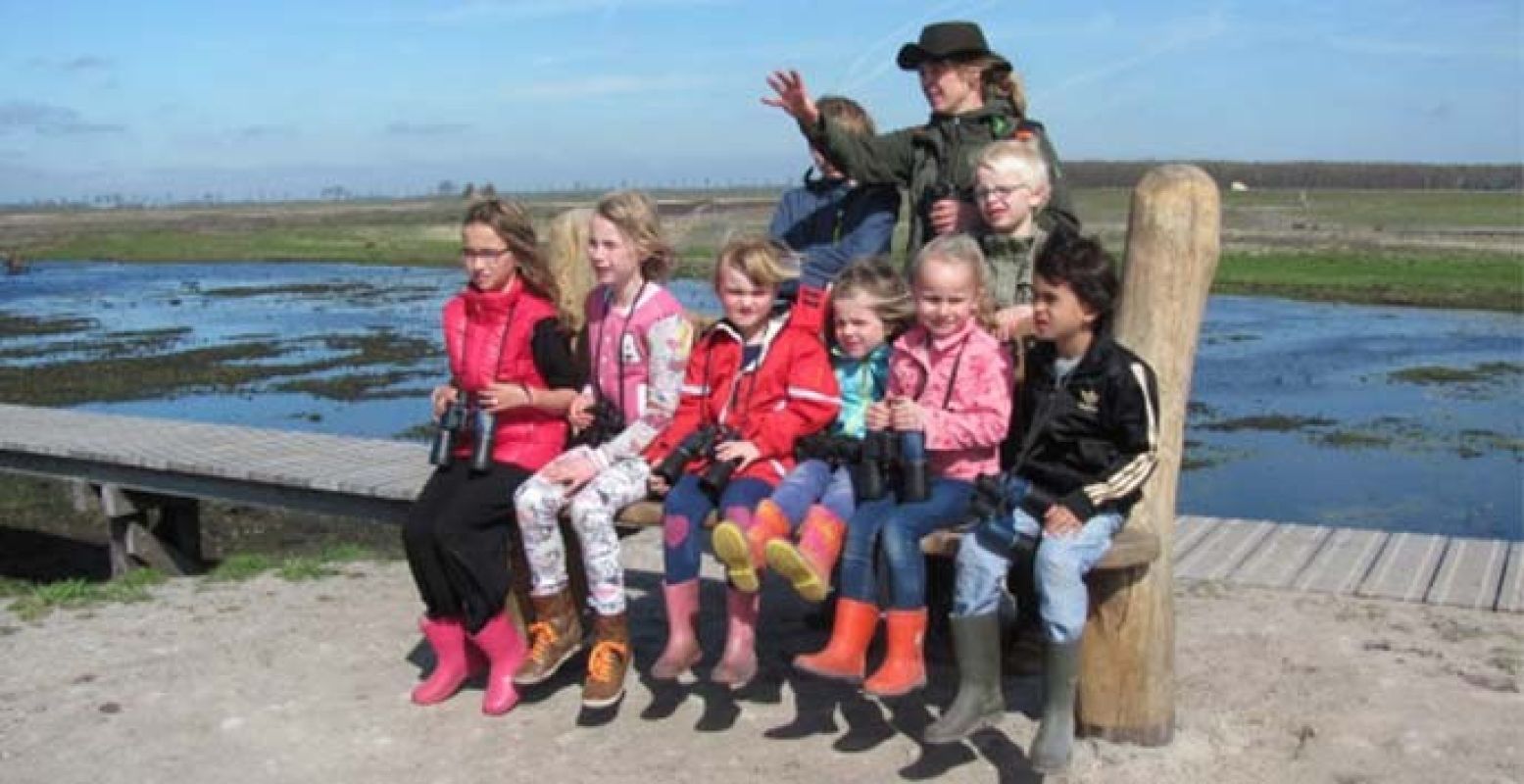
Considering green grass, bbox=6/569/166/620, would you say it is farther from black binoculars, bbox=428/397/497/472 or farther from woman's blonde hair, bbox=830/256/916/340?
woman's blonde hair, bbox=830/256/916/340

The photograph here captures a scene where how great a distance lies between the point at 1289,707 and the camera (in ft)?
18.1

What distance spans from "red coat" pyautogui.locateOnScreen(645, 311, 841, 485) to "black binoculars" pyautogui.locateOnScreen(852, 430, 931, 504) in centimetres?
31

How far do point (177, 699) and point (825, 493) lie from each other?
9.21ft

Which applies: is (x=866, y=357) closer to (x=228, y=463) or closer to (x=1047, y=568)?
(x=1047, y=568)

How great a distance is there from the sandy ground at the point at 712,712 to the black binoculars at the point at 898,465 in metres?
0.95

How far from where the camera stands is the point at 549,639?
5285mm

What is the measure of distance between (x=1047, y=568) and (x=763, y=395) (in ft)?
3.95

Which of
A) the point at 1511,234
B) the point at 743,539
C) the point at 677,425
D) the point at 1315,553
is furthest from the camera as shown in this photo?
the point at 1511,234

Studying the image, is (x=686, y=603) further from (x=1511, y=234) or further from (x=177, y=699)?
(x=1511, y=234)

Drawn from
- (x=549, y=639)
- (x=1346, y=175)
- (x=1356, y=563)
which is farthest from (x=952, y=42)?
(x=1346, y=175)

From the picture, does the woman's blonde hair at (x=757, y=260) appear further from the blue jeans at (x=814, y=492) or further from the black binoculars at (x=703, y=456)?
the blue jeans at (x=814, y=492)

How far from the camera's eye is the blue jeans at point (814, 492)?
476cm

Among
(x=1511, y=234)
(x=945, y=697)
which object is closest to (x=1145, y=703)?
(x=945, y=697)

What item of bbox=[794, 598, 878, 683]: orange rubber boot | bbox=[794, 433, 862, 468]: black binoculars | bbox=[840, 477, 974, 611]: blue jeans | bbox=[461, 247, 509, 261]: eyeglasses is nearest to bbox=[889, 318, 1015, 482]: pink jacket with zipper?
bbox=[840, 477, 974, 611]: blue jeans
